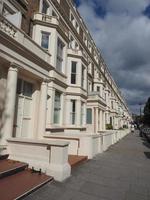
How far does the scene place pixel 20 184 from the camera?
494 centimetres

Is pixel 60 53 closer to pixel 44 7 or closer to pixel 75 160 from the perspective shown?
pixel 44 7

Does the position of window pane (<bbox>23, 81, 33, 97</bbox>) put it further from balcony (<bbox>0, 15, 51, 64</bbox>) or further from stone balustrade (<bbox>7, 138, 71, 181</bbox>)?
stone balustrade (<bbox>7, 138, 71, 181</bbox>)

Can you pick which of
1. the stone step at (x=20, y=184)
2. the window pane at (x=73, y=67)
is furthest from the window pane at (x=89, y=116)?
the stone step at (x=20, y=184)

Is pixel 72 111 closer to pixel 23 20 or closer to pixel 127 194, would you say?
pixel 23 20

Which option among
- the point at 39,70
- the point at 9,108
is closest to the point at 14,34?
the point at 39,70

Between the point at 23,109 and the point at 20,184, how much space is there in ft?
14.8

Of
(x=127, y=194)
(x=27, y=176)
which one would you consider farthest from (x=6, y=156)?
(x=127, y=194)

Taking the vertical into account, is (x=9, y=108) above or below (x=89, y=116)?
below

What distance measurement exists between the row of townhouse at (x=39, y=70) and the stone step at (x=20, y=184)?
6.43 ft

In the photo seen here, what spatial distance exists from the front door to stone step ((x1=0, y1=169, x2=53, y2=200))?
3.02 meters

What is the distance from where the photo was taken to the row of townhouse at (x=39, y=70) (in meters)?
7.27

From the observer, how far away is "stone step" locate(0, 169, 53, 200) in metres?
4.32

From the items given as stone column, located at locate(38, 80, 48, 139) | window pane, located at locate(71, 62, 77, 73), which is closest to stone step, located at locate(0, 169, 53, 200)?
stone column, located at locate(38, 80, 48, 139)

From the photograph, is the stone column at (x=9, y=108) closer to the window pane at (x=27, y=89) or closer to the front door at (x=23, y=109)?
the front door at (x=23, y=109)
